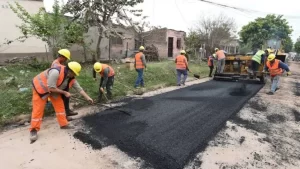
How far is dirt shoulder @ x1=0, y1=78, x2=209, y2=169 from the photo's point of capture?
2658 millimetres

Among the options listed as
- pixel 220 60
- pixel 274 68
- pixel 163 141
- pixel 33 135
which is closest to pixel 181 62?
pixel 220 60

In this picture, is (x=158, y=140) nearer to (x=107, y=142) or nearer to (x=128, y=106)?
(x=107, y=142)

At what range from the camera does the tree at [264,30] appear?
71.7 feet

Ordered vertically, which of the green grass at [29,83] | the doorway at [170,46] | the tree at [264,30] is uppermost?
the tree at [264,30]

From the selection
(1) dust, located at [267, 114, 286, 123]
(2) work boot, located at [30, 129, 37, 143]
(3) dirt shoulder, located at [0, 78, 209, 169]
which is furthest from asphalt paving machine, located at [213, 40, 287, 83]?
(2) work boot, located at [30, 129, 37, 143]

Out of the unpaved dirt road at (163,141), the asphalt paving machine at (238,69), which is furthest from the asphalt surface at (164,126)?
the asphalt paving machine at (238,69)

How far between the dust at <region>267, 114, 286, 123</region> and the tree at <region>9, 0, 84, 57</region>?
6.65 metres

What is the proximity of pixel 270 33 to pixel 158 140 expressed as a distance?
22.9m

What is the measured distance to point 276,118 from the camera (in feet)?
15.2

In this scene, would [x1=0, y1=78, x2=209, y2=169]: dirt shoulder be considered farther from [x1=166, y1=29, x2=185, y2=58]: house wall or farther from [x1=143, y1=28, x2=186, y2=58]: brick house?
[x1=166, y1=29, x2=185, y2=58]: house wall

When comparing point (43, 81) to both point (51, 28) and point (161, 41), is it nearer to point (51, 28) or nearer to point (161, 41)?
point (51, 28)

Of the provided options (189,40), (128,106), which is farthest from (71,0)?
(189,40)

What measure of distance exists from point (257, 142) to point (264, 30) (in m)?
21.7

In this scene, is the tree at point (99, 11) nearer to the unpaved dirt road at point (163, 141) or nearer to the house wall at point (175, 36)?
the unpaved dirt road at point (163, 141)
